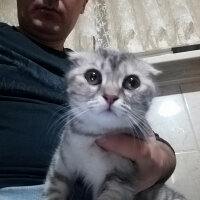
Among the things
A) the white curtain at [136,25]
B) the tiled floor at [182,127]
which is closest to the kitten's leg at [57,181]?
the tiled floor at [182,127]

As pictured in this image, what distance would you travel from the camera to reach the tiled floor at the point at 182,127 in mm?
1192

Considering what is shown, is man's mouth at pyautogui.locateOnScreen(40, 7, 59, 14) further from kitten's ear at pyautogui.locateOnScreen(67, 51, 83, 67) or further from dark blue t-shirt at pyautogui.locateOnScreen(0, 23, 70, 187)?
kitten's ear at pyautogui.locateOnScreen(67, 51, 83, 67)

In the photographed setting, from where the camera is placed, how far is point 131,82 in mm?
743

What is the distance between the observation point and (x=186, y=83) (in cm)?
134

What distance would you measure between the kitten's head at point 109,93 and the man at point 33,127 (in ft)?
0.16

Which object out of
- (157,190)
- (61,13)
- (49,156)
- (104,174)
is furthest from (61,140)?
(61,13)

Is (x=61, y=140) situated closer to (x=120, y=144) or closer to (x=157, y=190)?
(x=120, y=144)

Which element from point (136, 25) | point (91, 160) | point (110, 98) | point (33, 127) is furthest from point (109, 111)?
point (136, 25)

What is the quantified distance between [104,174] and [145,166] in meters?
0.12

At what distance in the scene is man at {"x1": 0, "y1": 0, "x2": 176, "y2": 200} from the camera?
706 millimetres

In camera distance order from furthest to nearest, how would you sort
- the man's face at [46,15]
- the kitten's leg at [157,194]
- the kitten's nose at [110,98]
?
the man's face at [46,15] → the kitten's leg at [157,194] → the kitten's nose at [110,98]

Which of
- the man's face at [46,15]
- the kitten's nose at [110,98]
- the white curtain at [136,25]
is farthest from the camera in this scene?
the white curtain at [136,25]

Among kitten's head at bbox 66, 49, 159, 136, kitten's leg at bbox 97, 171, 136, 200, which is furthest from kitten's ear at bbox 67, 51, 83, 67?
kitten's leg at bbox 97, 171, 136, 200

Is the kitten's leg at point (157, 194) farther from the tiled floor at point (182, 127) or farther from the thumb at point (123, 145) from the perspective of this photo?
the tiled floor at point (182, 127)
